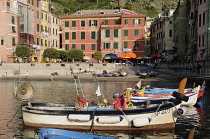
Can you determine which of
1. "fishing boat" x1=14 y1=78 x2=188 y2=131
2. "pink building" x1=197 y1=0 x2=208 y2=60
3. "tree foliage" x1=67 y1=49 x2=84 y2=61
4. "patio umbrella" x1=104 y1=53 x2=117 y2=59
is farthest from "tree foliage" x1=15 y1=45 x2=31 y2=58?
"fishing boat" x1=14 y1=78 x2=188 y2=131

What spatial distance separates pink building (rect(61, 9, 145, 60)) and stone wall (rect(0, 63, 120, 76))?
13.5 meters

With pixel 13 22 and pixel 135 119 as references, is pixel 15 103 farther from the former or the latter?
pixel 13 22

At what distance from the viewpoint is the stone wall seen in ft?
216

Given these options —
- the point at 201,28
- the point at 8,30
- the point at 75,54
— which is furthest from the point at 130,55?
the point at 8,30

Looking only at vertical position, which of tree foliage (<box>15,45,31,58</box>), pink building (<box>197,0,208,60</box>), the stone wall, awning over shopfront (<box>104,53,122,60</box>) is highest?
pink building (<box>197,0,208,60</box>)

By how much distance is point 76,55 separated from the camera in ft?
236

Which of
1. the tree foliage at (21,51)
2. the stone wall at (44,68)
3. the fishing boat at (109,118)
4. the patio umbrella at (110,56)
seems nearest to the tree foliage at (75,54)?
the stone wall at (44,68)

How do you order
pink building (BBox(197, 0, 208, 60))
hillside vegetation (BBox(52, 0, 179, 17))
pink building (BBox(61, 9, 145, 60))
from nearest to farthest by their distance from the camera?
pink building (BBox(197, 0, 208, 60)), pink building (BBox(61, 9, 145, 60)), hillside vegetation (BBox(52, 0, 179, 17))

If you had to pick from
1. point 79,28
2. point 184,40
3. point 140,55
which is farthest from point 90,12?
point 184,40

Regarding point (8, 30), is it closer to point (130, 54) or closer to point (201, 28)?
point (130, 54)

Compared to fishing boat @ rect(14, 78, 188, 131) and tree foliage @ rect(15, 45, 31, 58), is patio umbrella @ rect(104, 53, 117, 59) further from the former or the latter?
fishing boat @ rect(14, 78, 188, 131)

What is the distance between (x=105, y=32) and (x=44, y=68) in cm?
2065

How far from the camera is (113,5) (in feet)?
465

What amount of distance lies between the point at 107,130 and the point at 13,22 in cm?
5961
